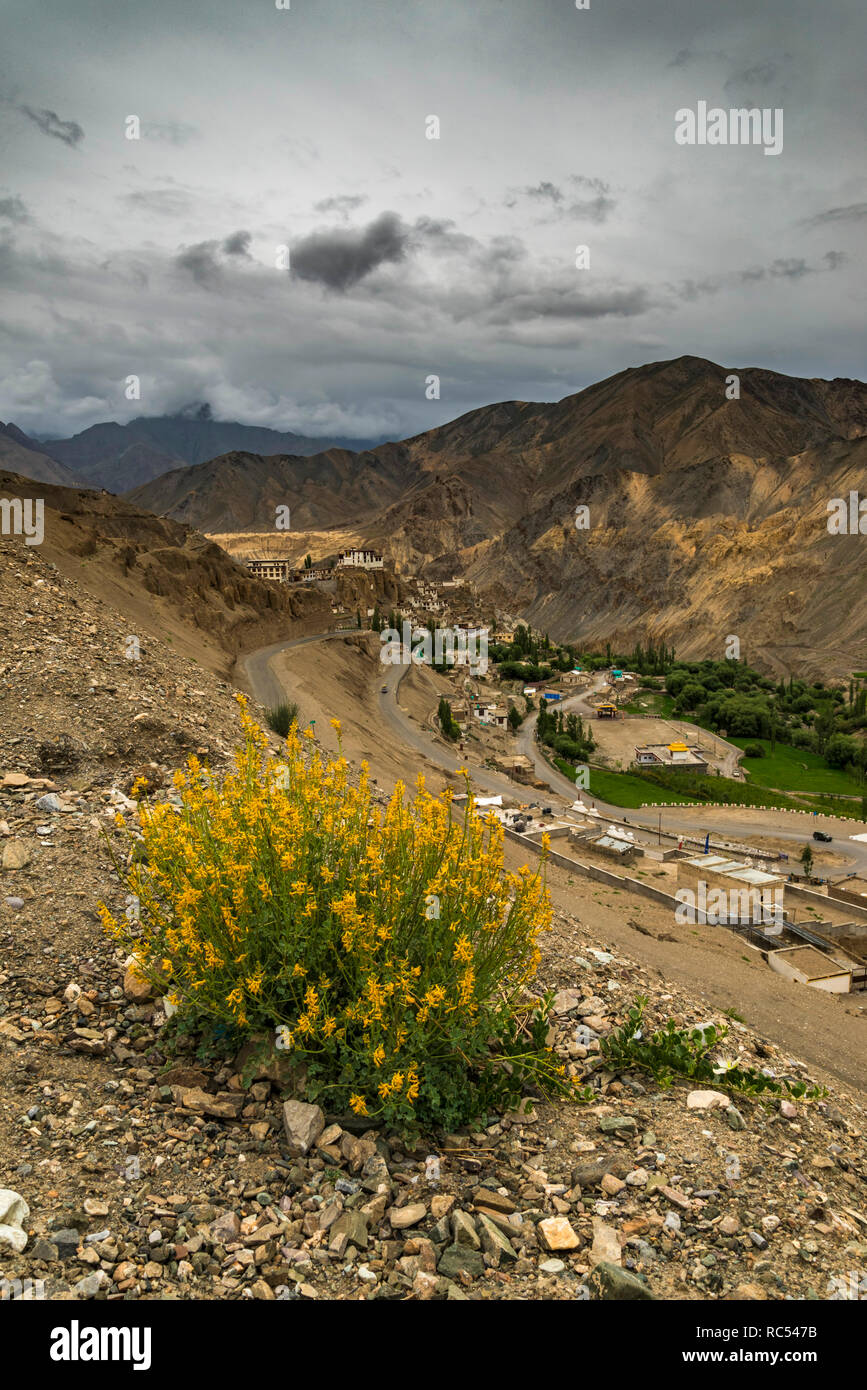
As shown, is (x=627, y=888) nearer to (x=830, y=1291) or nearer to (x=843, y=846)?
(x=830, y=1291)

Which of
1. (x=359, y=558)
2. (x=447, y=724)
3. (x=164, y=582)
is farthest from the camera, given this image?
(x=359, y=558)

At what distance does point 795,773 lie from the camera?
56750 millimetres

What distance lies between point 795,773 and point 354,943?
59103 millimetres

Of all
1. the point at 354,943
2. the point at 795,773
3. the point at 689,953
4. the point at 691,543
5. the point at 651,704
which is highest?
the point at 691,543

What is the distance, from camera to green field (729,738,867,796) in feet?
174

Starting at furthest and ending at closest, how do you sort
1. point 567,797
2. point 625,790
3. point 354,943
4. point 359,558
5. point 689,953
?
point 359,558 < point 625,790 < point 567,797 < point 689,953 < point 354,943

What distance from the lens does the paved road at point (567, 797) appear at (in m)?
39.0

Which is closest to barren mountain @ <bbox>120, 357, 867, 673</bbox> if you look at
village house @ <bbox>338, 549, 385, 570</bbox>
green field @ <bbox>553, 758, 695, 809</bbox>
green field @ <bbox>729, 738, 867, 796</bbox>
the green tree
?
green field @ <bbox>729, 738, 867, 796</bbox>

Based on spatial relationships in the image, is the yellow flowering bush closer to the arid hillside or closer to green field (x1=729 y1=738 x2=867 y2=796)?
the arid hillside

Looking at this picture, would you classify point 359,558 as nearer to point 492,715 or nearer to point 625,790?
point 492,715

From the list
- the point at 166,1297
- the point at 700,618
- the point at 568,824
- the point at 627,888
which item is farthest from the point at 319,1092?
the point at 700,618

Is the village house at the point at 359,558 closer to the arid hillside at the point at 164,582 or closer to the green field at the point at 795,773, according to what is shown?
the arid hillside at the point at 164,582

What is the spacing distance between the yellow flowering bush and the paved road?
3011cm

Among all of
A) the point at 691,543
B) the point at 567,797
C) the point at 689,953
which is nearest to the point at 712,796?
the point at 567,797
